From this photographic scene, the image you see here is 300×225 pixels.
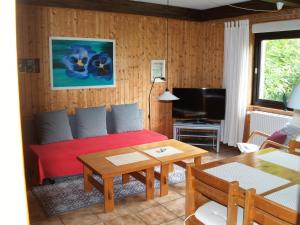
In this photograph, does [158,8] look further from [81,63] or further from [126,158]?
[126,158]

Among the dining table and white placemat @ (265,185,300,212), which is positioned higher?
the dining table

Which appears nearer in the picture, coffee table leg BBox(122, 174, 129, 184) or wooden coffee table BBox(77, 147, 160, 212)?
→ wooden coffee table BBox(77, 147, 160, 212)

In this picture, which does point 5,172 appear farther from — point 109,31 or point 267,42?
point 267,42

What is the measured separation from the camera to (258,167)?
8.21 feet

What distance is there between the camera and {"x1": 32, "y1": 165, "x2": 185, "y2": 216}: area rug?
3492 millimetres

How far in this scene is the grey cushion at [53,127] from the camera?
14.4ft

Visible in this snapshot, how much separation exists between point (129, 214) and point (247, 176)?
59.4 inches

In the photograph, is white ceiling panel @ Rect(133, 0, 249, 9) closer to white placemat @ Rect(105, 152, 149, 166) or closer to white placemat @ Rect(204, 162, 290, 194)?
white placemat @ Rect(105, 152, 149, 166)

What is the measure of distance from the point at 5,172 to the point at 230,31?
5.47 m

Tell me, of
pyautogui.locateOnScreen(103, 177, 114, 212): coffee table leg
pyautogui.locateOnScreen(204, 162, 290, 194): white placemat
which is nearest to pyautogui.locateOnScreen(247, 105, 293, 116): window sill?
pyautogui.locateOnScreen(204, 162, 290, 194): white placemat

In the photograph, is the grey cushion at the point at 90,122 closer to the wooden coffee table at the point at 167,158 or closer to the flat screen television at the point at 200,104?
the wooden coffee table at the point at 167,158

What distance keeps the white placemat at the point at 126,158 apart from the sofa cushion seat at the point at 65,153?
2.06ft

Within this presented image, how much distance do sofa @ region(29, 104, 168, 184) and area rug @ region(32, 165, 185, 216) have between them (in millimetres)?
165

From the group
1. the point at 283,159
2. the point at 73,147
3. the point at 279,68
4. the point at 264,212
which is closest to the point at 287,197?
the point at 264,212
